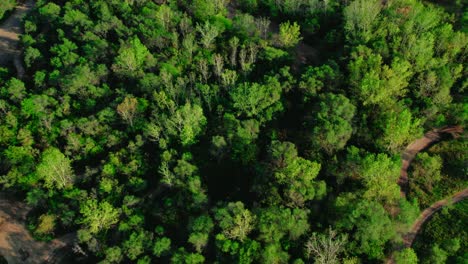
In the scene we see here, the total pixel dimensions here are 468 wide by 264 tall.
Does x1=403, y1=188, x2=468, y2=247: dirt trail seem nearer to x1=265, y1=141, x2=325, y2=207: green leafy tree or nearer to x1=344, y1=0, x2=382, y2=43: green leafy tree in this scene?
x1=265, y1=141, x2=325, y2=207: green leafy tree

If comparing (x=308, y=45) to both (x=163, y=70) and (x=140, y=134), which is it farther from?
(x=140, y=134)

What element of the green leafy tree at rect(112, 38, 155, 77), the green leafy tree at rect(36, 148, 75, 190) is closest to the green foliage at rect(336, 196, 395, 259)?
the green leafy tree at rect(36, 148, 75, 190)

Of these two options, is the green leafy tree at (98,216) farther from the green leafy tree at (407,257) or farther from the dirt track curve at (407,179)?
the dirt track curve at (407,179)

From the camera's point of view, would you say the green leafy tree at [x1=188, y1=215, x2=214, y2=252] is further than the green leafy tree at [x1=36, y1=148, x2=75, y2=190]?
No

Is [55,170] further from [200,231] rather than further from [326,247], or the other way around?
[326,247]

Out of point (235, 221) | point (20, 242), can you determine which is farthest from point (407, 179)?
point (20, 242)

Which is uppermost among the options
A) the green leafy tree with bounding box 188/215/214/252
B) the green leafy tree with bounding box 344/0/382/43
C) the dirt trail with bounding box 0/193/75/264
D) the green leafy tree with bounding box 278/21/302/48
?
the green leafy tree with bounding box 344/0/382/43

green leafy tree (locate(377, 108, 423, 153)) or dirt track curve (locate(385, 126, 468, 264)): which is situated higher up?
green leafy tree (locate(377, 108, 423, 153))

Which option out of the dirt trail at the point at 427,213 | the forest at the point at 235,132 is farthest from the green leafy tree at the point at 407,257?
the dirt trail at the point at 427,213
